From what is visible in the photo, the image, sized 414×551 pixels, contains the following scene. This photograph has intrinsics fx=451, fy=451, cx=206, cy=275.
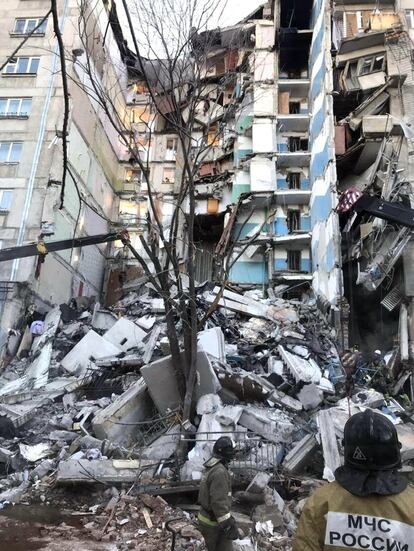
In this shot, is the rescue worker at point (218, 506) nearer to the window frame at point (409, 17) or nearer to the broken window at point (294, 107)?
the window frame at point (409, 17)

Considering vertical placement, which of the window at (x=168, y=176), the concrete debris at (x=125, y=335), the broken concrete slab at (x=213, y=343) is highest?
→ the window at (x=168, y=176)

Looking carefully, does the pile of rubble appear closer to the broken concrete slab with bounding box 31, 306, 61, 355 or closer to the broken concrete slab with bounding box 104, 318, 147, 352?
the broken concrete slab with bounding box 104, 318, 147, 352

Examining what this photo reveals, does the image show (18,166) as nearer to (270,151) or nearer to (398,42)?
(270,151)

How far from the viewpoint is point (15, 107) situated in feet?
71.4

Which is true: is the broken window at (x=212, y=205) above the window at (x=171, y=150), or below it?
below

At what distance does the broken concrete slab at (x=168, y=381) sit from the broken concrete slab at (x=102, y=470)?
1.83 m

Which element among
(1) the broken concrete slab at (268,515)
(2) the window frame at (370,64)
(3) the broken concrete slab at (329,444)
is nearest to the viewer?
(1) the broken concrete slab at (268,515)

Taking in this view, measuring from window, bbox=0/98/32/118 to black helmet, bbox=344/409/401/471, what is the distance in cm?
2312

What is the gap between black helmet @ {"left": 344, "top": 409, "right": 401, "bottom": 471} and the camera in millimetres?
1901

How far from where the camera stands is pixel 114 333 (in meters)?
15.5

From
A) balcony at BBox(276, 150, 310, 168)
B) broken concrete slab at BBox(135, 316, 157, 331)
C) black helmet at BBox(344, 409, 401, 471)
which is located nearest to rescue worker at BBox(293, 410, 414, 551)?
black helmet at BBox(344, 409, 401, 471)

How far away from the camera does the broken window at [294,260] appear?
80.4 ft

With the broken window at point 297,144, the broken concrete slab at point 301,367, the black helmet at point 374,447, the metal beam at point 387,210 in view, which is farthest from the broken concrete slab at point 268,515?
the broken window at point 297,144

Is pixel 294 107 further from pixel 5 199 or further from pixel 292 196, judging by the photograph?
pixel 5 199
